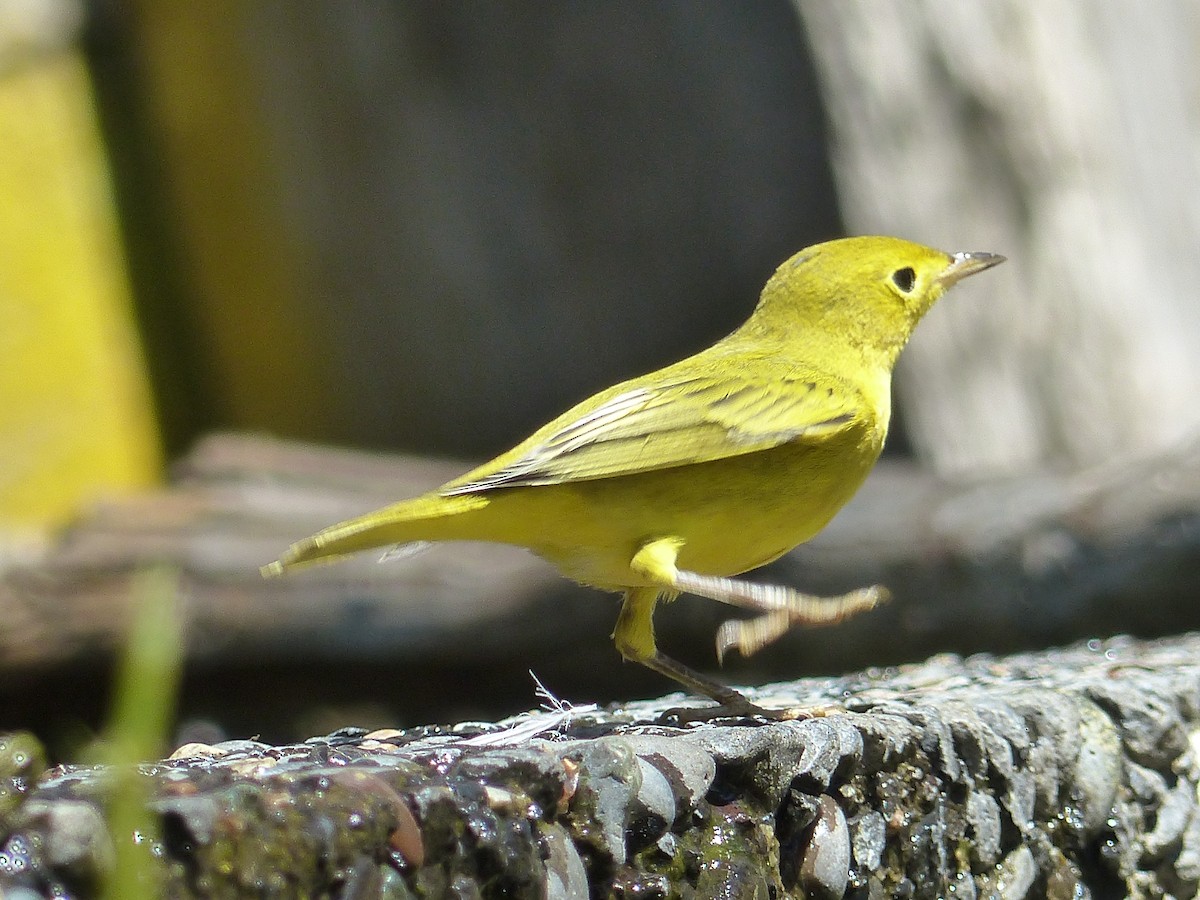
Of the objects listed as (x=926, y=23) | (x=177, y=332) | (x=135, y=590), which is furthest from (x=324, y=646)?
(x=926, y=23)

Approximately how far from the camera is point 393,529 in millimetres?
3035

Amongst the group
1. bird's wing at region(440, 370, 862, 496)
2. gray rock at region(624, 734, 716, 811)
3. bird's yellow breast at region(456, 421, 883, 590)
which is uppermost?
bird's wing at region(440, 370, 862, 496)

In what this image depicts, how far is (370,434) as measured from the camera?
7.72 meters

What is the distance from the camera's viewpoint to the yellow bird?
9.93 feet

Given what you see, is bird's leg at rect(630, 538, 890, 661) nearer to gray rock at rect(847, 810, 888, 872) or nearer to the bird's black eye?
gray rock at rect(847, 810, 888, 872)

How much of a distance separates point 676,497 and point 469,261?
173 inches

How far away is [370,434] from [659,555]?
4918mm

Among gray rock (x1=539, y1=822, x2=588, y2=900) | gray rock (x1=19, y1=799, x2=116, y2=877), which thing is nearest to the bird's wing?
gray rock (x1=539, y1=822, x2=588, y2=900)

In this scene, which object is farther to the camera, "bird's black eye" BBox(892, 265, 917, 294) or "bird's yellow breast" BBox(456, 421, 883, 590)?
"bird's black eye" BBox(892, 265, 917, 294)

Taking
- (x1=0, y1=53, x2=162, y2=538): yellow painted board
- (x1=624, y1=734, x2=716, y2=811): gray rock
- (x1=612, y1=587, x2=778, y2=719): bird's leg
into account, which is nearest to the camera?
(x1=624, y1=734, x2=716, y2=811): gray rock

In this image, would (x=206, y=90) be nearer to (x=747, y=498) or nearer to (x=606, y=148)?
(x=606, y=148)

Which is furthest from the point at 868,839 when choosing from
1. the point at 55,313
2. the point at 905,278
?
the point at 55,313

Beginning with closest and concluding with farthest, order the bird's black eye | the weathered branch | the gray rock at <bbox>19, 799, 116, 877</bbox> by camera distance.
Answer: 1. the gray rock at <bbox>19, 799, 116, 877</bbox>
2. the bird's black eye
3. the weathered branch

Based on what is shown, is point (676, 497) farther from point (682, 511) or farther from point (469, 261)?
point (469, 261)
